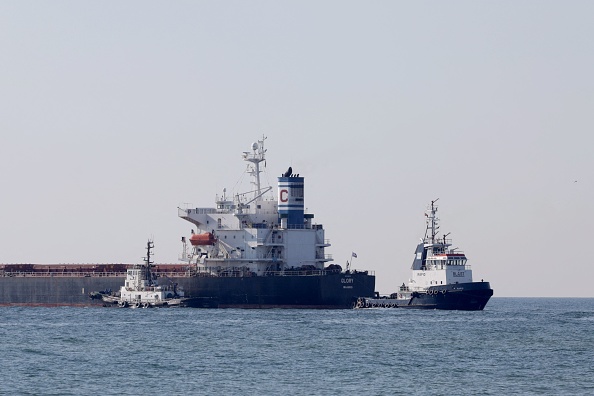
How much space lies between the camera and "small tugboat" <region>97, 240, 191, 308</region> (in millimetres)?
98500

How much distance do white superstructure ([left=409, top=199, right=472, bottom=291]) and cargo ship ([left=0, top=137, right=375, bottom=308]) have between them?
4029mm

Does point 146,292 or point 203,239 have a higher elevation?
point 203,239

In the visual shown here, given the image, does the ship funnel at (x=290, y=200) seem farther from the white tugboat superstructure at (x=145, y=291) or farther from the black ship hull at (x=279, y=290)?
the white tugboat superstructure at (x=145, y=291)

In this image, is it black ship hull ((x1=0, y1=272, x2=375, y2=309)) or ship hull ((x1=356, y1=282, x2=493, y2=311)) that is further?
black ship hull ((x1=0, y1=272, x2=375, y2=309))

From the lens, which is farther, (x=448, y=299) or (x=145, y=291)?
(x=145, y=291)

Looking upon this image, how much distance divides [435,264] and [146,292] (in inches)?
936

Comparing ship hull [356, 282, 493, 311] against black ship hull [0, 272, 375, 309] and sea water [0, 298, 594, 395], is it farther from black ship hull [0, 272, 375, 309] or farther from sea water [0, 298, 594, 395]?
sea water [0, 298, 594, 395]

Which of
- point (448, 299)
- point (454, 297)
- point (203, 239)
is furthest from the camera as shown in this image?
point (203, 239)

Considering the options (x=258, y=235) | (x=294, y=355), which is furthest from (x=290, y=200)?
(x=294, y=355)

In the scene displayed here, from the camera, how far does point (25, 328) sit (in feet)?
259

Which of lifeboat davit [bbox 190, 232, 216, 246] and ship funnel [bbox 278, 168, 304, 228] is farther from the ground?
ship funnel [bbox 278, 168, 304, 228]

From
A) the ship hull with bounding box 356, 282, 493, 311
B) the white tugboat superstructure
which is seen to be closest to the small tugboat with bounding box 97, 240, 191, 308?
the white tugboat superstructure

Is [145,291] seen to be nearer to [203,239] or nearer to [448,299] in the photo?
[203,239]

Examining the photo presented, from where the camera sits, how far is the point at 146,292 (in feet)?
329
